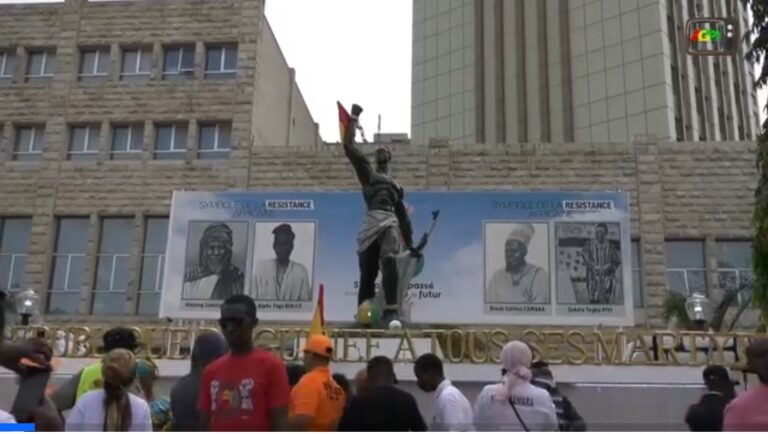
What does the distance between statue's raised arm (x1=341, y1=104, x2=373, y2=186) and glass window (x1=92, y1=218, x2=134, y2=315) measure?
14.1 m

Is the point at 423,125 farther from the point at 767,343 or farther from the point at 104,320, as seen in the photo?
the point at 767,343

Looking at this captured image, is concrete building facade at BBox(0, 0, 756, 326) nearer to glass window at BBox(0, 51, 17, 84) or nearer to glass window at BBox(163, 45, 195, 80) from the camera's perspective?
glass window at BBox(163, 45, 195, 80)

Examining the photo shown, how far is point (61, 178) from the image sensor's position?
78.5ft

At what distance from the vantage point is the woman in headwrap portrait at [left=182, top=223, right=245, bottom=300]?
20188 mm

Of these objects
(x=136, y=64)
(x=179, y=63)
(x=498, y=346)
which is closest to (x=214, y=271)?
(x=179, y=63)

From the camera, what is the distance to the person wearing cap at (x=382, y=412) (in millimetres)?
4137

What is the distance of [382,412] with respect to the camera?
4.16 meters

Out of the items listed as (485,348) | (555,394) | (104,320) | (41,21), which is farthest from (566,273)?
(41,21)

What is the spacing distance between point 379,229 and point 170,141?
15.2m

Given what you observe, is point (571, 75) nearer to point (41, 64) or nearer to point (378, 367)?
point (41, 64)

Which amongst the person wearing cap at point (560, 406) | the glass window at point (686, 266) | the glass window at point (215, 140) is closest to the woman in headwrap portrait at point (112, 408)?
the person wearing cap at point (560, 406)

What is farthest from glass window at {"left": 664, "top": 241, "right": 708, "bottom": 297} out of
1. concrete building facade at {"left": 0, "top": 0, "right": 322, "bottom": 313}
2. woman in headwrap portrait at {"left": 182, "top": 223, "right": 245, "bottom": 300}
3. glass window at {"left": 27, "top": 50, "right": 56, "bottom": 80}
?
glass window at {"left": 27, "top": 50, "right": 56, "bottom": 80}

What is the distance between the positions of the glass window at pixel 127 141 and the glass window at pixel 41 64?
10.2 ft

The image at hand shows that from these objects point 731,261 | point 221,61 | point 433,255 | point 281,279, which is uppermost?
point 221,61
